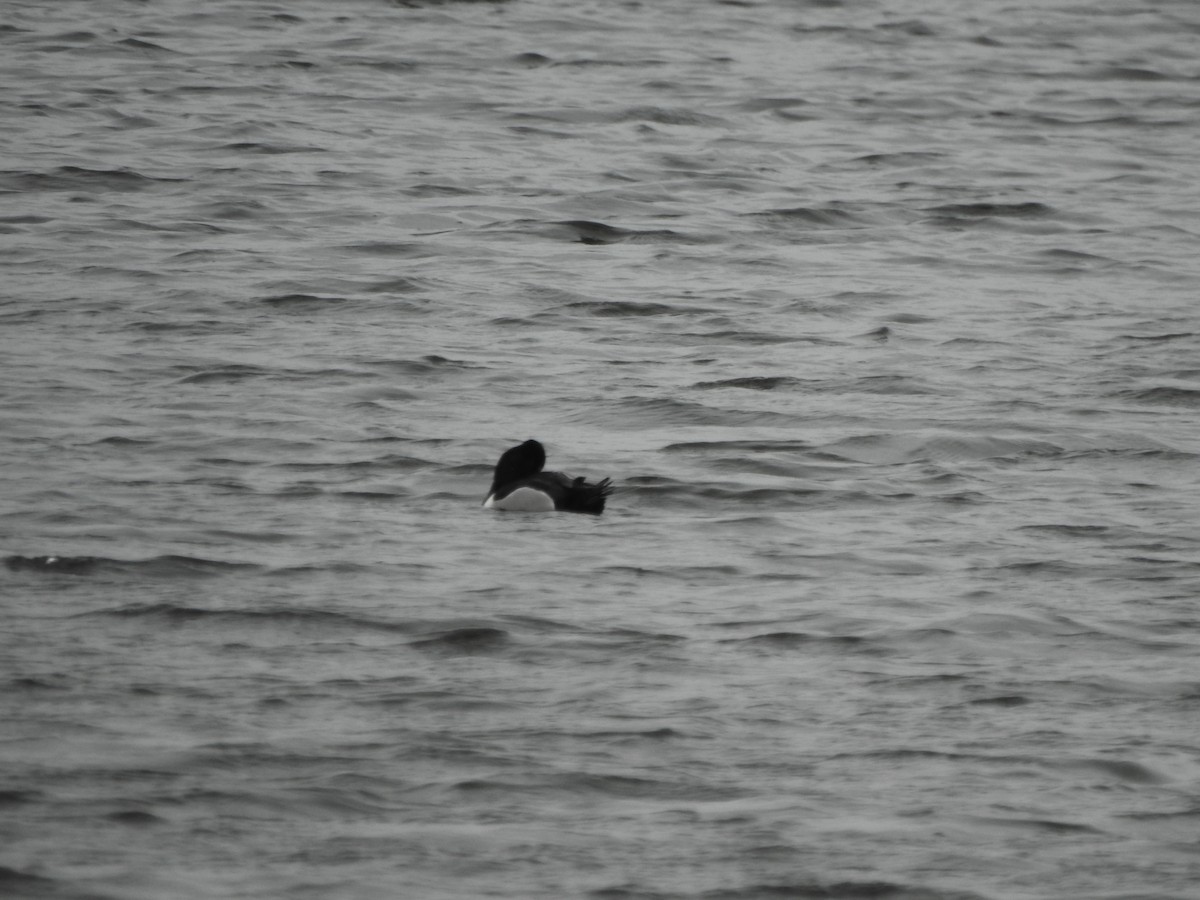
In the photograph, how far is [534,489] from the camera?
1111cm

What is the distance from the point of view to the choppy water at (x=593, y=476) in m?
7.22

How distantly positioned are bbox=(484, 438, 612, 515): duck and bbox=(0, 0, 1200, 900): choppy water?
0.15m

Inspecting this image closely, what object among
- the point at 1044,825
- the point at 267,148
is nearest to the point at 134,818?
the point at 1044,825

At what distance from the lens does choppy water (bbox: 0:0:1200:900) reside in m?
7.22

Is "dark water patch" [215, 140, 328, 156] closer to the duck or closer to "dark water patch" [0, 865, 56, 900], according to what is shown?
A: the duck

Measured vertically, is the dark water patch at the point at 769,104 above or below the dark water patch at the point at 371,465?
above

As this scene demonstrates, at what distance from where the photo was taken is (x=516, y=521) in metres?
11.0

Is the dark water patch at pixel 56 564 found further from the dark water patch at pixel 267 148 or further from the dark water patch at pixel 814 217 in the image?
the dark water patch at pixel 267 148

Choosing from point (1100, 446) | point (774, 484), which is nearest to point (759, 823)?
point (774, 484)

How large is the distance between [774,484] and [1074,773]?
4.42m

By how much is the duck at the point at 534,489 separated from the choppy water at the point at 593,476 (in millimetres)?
148

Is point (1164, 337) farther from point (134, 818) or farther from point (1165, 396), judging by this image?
point (134, 818)

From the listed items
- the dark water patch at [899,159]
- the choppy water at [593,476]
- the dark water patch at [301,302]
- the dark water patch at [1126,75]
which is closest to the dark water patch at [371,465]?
the choppy water at [593,476]

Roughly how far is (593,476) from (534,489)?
1047 mm
